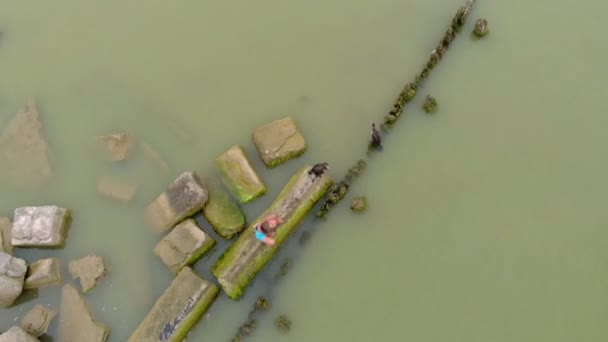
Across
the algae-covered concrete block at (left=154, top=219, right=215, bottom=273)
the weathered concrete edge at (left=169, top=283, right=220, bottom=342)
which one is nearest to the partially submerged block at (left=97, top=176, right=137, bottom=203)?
the algae-covered concrete block at (left=154, top=219, right=215, bottom=273)

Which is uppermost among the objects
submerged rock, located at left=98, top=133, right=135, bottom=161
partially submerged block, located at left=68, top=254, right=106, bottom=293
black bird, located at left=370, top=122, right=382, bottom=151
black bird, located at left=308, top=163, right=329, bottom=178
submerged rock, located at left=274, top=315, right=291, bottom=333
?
black bird, located at left=370, top=122, right=382, bottom=151

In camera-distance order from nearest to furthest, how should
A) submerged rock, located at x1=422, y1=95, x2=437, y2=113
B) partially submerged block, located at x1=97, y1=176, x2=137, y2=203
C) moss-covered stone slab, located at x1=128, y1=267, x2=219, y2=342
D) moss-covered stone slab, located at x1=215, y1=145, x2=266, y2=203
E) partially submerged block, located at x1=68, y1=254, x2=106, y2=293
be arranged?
moss-covered stone slab, located at x1=128, y1=267, x2=219, y2=342 → partially submerged block, located at x1=68, y1=254, x2=106, y2=293 → moss-covered stone slab, located at x1=215, y1=145, x2=266, y2=203 → partially submerged block, located at x1=97, y1=176, x2=137, y2=203 → submerged rock, located at x1=422, y1=95, x2=437, y2=113

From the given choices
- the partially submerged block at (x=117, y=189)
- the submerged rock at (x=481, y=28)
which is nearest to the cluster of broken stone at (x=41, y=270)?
the partially submerged block at (x=117, y=189)

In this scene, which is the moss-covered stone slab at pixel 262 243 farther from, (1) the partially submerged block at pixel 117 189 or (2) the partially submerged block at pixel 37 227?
(2) the partially submerged block at pixel 37 227

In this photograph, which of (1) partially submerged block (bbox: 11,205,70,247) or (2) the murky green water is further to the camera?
(1) partially submerged block (bbox: 11,205,70,247)

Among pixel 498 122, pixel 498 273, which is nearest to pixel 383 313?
pixel 498 273

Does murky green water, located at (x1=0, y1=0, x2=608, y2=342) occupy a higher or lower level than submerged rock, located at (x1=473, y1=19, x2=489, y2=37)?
lower

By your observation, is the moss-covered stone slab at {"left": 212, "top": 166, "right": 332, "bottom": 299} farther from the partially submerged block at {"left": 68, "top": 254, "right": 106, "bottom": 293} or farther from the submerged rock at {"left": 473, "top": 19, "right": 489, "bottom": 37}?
the submerged rock at {"left": 473, "top": 19, "right": 489, "bottom": 37}
